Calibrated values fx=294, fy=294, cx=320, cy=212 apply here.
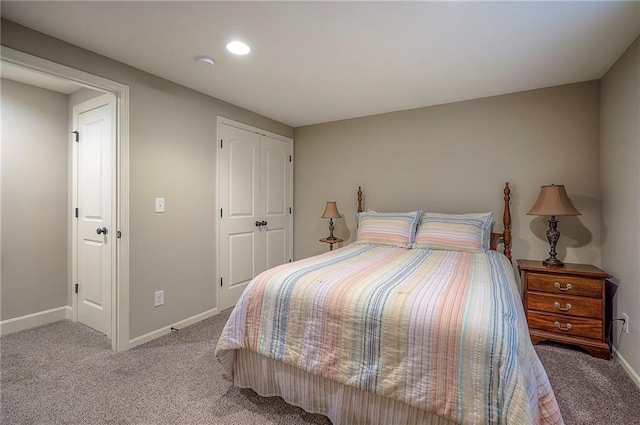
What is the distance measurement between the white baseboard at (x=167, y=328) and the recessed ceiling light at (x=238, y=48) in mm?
2307

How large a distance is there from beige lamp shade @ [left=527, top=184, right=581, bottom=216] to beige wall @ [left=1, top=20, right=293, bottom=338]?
2.97m

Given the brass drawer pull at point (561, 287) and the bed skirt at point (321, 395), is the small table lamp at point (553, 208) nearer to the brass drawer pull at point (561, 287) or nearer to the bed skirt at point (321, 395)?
the brass drawer pull at point (561, 287)

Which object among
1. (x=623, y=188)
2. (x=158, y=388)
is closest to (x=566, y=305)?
(x=623, y=188)

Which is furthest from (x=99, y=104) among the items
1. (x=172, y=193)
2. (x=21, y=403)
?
(x=21, y=403)

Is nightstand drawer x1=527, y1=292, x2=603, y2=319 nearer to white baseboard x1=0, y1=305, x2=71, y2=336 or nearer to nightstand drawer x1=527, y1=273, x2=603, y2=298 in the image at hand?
nightstand drawer x1=527, y1=273, x2=603, y2=298

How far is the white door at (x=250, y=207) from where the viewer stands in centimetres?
314

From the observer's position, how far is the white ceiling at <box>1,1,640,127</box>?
1.63m

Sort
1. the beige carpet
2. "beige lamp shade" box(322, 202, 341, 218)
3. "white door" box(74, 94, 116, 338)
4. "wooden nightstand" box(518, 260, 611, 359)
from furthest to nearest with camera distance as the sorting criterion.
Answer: "beige lamp shade" box(322, 202, 341, 218)
"white door" box(74, 94, 116, 338)
"wooden nightstand" box(518, 260, 611, 359)
the beige carpet

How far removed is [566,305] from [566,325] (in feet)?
0.50

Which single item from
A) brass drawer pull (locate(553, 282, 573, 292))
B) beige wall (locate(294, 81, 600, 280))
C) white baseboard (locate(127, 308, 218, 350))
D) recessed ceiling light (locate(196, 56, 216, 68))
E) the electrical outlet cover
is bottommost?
white baseboard (locate(127, 308, 218, 350))

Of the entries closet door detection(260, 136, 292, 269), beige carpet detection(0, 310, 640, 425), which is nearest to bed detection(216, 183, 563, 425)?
Answer: beige carpet detection(0, 310, 640, 425)

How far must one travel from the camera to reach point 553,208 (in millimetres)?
2369

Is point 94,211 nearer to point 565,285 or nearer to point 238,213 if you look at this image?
point 238,213

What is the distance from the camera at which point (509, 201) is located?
2879 millimetres
